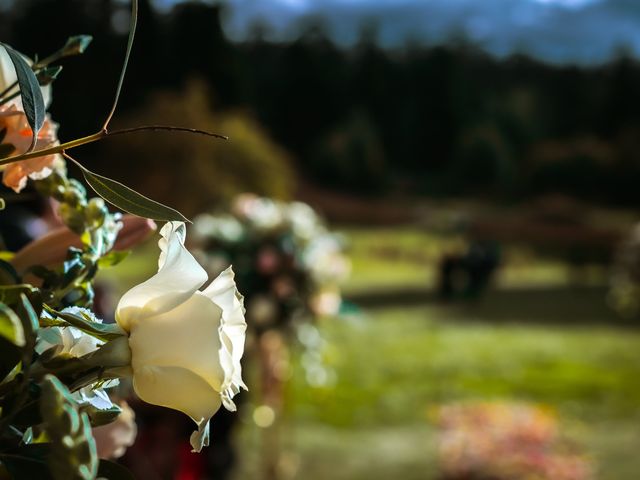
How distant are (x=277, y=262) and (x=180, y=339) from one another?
2293 mm

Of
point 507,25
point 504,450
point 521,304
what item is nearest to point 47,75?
point 504,450

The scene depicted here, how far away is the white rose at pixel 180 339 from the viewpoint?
250 mm

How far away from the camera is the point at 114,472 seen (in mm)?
270

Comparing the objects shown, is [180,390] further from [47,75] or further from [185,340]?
[47,75]

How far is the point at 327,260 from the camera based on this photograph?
102 inches

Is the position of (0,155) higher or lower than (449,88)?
higher

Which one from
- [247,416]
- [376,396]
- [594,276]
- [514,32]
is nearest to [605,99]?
[514,32]

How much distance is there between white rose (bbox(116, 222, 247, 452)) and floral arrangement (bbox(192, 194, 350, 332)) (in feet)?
7.28

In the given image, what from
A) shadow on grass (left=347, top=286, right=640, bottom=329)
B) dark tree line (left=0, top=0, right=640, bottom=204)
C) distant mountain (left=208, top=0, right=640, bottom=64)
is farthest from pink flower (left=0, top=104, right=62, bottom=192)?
distant mountain (left=208, top=0, right=640, bottom=64)

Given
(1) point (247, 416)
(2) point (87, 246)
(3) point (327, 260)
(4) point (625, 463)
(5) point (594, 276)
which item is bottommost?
(5) point (594, 276)

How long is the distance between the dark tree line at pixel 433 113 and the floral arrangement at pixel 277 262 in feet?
17.0

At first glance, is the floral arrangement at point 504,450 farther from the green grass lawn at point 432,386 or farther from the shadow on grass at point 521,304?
the shadow on grass at point 521,304

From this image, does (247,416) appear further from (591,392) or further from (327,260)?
(591,392)

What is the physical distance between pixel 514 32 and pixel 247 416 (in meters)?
6.15
